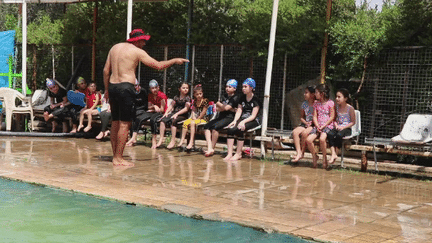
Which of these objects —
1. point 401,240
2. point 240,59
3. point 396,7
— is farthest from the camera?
point 240,59

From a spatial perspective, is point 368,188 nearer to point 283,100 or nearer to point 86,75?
point 283,100

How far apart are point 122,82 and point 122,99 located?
256mm

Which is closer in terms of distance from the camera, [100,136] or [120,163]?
[120,163]

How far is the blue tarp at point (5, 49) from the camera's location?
16.6m

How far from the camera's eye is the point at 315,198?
6754 mm

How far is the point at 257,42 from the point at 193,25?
2.27 meters

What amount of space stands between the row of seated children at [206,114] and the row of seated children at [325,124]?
1.02 metres

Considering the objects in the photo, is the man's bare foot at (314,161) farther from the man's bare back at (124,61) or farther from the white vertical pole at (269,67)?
the man's bare back at (124,61)

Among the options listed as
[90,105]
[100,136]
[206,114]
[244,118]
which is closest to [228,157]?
[244,118]

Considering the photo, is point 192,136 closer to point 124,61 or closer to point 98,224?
point 124,61

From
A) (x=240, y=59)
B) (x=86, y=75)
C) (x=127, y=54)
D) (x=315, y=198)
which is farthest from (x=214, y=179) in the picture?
(x=86, y=75)

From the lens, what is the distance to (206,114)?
1172 cm

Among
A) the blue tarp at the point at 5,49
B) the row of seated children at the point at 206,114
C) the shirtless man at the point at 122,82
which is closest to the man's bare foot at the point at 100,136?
the row of seated children at the point at 206,114

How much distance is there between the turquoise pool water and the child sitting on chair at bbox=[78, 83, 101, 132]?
23.1 ft
